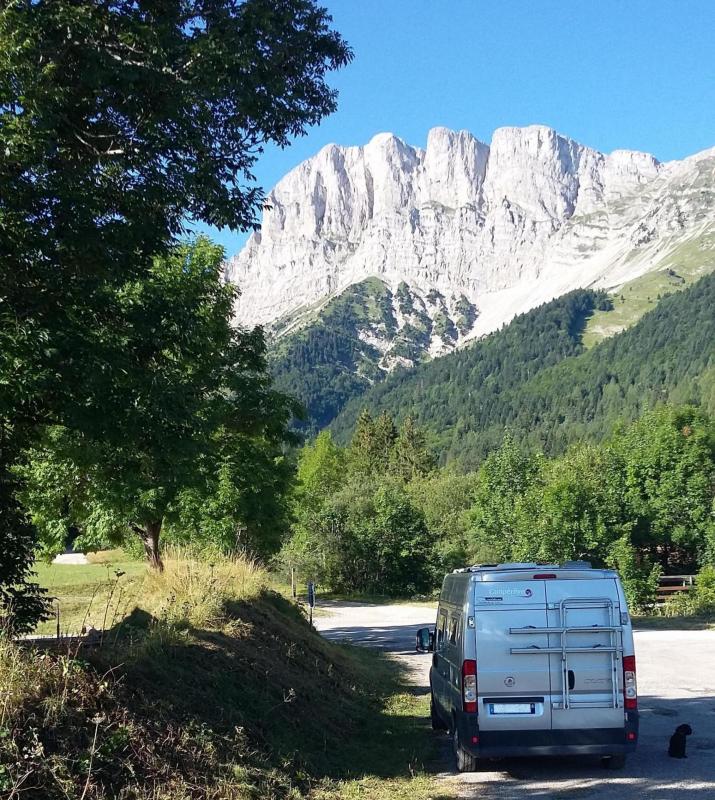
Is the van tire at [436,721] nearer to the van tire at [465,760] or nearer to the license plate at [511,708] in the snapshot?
the van tire at [465,760]

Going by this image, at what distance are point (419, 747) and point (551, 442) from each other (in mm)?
158218

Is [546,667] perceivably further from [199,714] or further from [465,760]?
[199,714]

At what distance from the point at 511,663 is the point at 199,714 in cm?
322

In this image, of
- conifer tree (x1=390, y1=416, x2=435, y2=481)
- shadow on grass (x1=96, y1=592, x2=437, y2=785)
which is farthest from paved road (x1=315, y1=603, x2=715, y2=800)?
conifer tree (x1=390, y1=416, x2=435, y2=481)

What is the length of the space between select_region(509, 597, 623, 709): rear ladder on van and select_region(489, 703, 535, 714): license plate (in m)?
0.34

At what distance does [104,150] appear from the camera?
370 inches

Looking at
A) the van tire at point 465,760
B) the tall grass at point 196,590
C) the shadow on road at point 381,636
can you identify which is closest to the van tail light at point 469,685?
the van tire at point 465,760

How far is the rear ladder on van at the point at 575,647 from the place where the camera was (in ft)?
28.3

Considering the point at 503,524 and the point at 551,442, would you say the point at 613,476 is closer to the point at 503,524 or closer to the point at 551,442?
the point at 503,524

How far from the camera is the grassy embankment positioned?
20.6 feet

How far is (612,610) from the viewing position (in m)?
8.84

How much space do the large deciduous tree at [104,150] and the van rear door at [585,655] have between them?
16.8ft

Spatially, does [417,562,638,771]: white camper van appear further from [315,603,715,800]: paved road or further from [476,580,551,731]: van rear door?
[315,603,715,800]: paved road

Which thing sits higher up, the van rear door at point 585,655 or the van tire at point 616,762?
the van rear door at point 585,655
